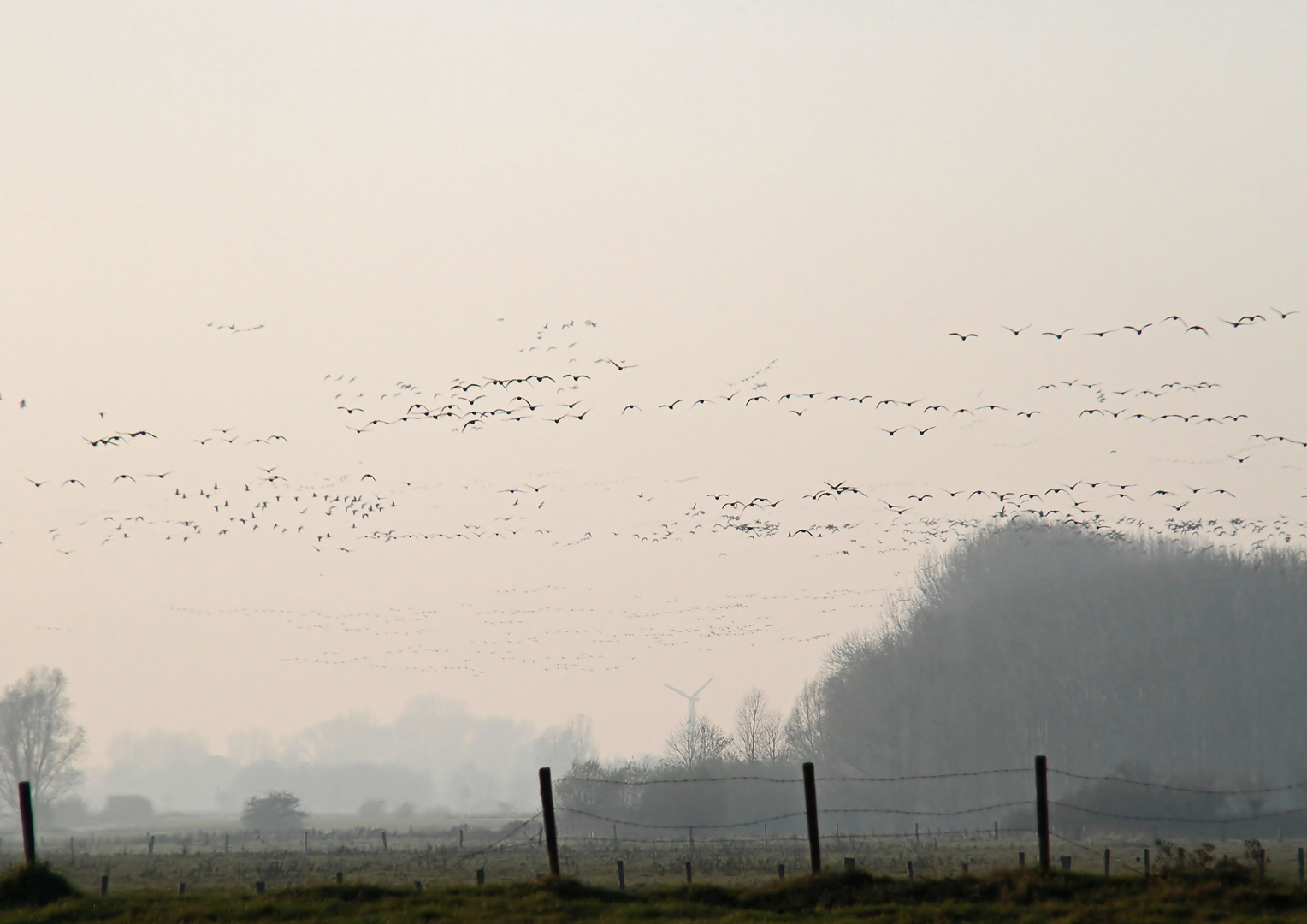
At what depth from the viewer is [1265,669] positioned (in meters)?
77.8

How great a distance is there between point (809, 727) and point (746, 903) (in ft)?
246

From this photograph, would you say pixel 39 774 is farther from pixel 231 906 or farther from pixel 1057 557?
pixel 231 906

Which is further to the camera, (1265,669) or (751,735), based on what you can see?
(751,735)

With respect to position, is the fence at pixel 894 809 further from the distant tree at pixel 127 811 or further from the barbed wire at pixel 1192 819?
the distant tree at pixel 127 811

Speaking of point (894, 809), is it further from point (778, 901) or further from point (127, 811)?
point (127, 811)

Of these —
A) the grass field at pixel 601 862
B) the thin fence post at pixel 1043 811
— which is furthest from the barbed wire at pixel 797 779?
the thin fence post at pixel 1043 811

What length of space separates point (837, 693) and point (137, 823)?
100 m

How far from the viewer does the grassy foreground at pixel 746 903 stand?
17.1 meters

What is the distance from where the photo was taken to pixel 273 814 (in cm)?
9500

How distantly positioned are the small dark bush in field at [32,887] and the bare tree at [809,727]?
7164cm

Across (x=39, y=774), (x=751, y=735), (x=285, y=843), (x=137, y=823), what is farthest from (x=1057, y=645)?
(x=137, y=823)

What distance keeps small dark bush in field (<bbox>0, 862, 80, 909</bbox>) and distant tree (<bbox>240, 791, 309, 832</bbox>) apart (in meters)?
78.6

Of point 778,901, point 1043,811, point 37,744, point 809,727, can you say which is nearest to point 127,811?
point 37,744

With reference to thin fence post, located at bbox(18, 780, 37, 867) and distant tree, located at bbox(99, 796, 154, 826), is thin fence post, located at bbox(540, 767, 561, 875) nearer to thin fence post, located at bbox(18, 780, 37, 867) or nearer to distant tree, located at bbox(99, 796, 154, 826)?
thin fence post, located at bbox(18, 780, 37, 867)
